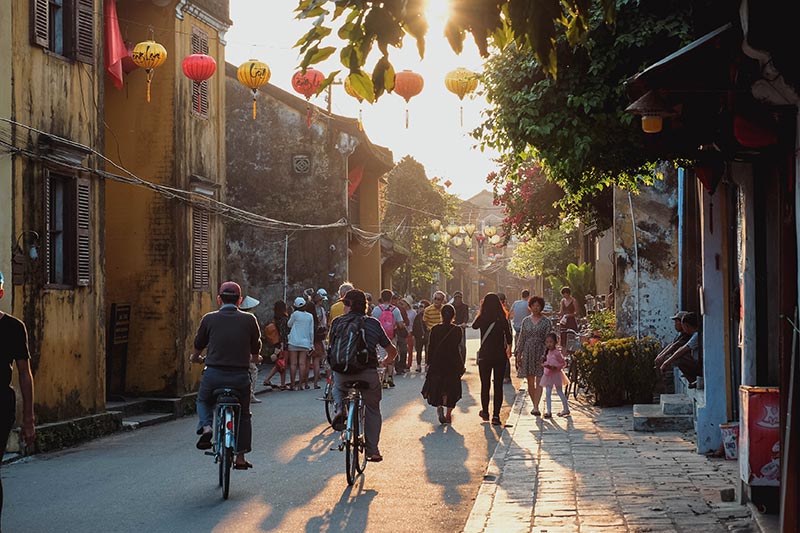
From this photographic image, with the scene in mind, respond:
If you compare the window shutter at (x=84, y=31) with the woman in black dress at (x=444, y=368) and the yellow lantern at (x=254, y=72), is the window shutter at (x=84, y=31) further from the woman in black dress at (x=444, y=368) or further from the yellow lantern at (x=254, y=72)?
the woman in black dress at (x=444, y=368)

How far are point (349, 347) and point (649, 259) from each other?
412 inches

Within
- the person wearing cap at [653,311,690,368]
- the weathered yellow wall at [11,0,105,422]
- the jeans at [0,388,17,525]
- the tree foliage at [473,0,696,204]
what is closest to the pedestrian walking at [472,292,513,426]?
the person wearing cap at [653,311,690,368]

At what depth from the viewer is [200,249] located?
1975cm

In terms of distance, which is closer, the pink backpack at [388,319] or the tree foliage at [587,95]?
the tree foliage at [587,95]

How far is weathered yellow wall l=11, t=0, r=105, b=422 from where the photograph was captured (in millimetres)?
13617

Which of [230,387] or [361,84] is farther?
[230,387]

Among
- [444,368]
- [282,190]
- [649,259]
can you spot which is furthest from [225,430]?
[282,190]

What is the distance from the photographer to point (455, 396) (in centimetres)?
1523

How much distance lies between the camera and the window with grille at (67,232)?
14.9 metres

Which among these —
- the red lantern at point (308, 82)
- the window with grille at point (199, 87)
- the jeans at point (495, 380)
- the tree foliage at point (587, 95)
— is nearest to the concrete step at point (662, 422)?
the jeans at point (495, 380)

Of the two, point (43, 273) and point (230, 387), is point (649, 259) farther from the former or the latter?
point (230, 387)

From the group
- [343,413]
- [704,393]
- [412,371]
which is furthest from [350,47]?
[412,371]

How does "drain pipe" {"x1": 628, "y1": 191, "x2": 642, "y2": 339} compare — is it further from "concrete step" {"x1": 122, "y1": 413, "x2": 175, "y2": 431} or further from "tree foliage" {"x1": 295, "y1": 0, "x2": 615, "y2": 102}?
"tree foliage" {"x1": 295, "y1": 0, "x2": 615, "y2": 102}

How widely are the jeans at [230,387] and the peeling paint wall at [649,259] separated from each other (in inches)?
432
